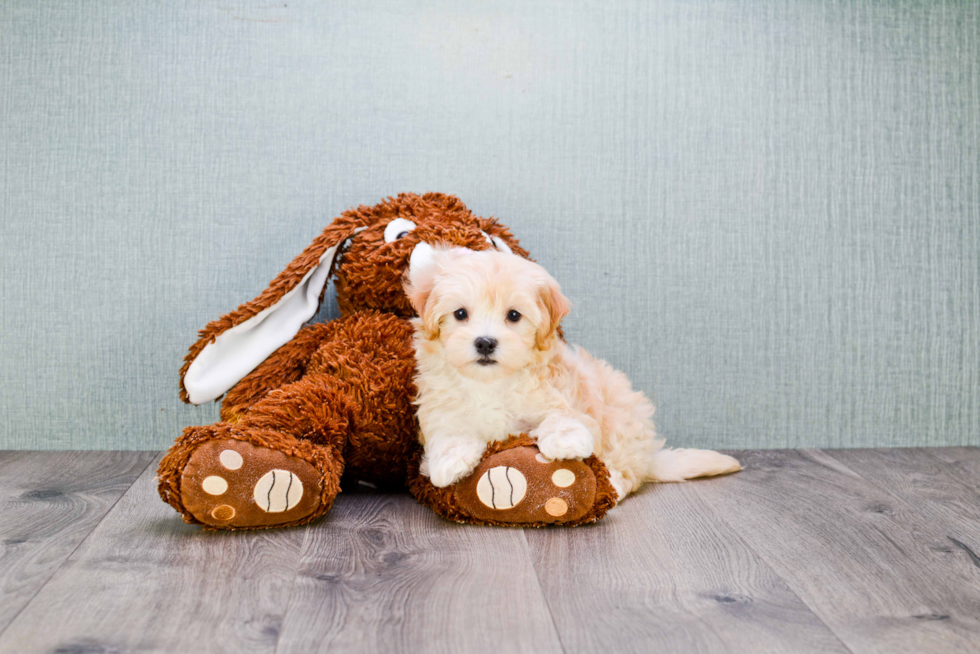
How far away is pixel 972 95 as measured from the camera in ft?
6.84

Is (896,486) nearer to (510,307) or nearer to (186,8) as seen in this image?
(510,307)

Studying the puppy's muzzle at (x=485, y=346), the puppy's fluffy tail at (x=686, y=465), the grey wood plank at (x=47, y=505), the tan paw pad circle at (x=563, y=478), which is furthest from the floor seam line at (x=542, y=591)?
the grey wood plank at (x=47, y=505)

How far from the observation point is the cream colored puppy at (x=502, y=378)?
54.2 inches

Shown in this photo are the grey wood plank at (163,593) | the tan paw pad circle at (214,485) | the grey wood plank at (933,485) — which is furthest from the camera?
the grey wood plank at (933,485)

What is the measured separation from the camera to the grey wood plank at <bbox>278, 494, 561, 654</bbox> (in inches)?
38.3

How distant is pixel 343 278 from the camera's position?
1.73 meters

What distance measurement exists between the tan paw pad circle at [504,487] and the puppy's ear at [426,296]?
0.28m

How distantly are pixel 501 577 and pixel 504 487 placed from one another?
0.75ft

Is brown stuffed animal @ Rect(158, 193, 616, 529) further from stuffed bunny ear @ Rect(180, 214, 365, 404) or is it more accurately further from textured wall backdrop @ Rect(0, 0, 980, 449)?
textured wall backdrop @ Rect(0, 0, 980, 449)

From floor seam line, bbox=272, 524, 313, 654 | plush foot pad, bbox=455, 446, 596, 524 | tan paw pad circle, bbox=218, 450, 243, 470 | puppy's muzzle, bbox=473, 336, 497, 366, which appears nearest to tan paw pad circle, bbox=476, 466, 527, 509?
plush foot pad, bbox=455, 446, 596, 524

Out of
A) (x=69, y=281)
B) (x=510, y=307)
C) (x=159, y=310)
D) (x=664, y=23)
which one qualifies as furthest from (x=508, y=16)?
(x=69, y=281)

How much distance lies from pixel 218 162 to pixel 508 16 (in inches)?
32.6

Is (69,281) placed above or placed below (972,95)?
below

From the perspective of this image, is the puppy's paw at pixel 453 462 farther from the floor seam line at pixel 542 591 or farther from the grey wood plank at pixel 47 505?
the grey wood plank at pixel 47 505
